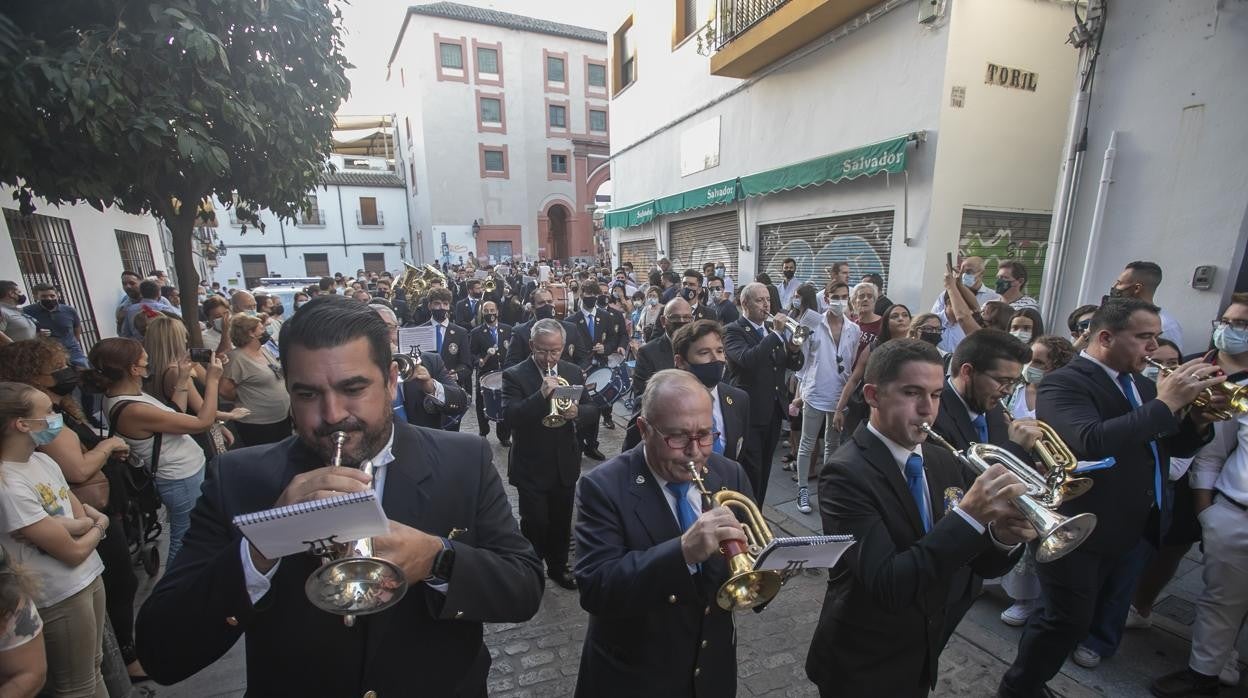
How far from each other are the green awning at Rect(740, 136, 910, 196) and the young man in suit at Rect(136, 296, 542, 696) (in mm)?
8629

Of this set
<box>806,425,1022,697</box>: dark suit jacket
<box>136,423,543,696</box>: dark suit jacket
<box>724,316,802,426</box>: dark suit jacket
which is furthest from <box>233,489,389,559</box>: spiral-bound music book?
<box>724,316,802,426</box>: dark suit jacket

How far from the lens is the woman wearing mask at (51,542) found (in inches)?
95.7

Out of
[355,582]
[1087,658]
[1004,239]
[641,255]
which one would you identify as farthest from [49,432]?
[641,255]

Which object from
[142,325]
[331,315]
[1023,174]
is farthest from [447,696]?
[1023,174]

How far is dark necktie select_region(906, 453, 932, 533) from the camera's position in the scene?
7.57 feet

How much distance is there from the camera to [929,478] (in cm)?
238

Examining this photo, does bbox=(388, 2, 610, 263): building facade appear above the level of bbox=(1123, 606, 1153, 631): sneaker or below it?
above

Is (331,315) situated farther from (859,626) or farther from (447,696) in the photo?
(859,626)

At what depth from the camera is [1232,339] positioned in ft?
11.2

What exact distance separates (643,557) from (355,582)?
37.6 inches

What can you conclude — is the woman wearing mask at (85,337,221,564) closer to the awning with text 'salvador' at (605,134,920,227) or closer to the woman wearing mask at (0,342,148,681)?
the woman wearing mask at (0,342,148,681)

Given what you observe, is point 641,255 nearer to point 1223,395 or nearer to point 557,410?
point 557,410

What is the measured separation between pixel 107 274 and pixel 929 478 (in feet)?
44.9

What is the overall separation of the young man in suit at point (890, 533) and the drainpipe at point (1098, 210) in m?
5.57
